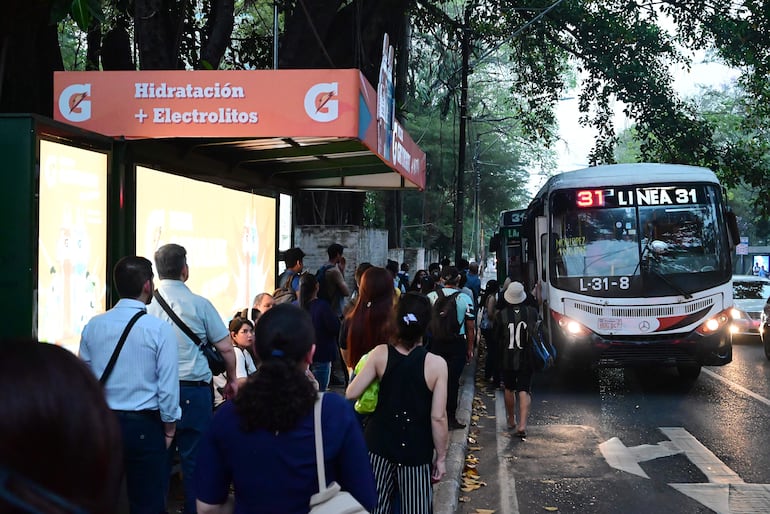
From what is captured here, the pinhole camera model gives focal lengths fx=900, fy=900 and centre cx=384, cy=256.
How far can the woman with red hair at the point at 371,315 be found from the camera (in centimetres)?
567

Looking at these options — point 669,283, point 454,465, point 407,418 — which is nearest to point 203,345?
point 407,418

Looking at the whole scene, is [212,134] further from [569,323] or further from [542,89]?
[542,89]

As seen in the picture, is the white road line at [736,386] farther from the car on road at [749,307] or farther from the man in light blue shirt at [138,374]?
the man in light blue shirt at [138,374]

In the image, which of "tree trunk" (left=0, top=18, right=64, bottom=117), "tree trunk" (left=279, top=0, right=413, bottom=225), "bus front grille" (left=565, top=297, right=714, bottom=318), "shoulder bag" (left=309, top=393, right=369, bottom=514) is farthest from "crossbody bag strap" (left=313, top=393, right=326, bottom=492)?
"bus front grille" (left=565, top=297, right=714, bottom=318)

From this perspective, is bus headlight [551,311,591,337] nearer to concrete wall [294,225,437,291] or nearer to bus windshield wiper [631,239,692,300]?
bus windshield wiper [631,239,692,300]

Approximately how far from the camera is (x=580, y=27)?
65.1 feet

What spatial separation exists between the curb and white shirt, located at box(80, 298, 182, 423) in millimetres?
2783

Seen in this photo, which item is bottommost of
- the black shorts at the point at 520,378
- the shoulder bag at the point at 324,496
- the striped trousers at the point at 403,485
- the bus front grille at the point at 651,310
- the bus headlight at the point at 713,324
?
the black shorts at the point at 520,378

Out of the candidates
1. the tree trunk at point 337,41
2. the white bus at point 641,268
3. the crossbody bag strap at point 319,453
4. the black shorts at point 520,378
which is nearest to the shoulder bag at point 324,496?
the crossbody bag strap at point 319,453

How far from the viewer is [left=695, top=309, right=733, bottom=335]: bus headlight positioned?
12789mm

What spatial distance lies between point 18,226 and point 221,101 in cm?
226

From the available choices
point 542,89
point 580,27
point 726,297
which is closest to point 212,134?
point 726,297

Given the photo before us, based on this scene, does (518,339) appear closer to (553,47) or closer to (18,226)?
(18,226)

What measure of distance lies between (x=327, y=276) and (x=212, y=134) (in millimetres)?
3432
